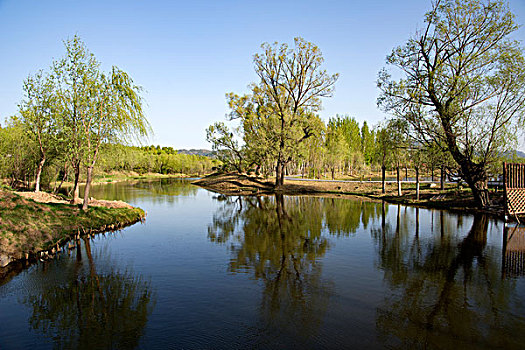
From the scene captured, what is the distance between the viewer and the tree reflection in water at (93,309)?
7.37 meters

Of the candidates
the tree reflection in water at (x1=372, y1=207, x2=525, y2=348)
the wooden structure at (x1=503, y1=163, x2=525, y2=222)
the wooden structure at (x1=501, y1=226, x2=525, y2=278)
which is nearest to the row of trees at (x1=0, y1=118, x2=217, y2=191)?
the tree reflection in water at (x1=372, y1=207, x2=525, y2=348)

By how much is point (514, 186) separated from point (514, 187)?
0.22ft

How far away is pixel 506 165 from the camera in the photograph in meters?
19.8

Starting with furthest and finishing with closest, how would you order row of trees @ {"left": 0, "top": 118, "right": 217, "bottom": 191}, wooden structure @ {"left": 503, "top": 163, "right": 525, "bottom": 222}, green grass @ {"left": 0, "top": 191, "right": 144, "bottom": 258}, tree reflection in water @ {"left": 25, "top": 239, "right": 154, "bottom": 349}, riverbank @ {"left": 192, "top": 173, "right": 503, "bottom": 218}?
riverbank @ {"left": 192, "top": 173, "right": 503, "bottom": 218}, row of trees @ {"left": 0, "top": 118, "right": 217, "bottom": 191}, wooden structure @ {"left": 503, "top": 163, "right": 525, "bottom": 222}, green grass @ {"left": 0, "top": 191, "right": 144, "bottom": 258}, tree reflection in water @ {"left": 25, "top": 239, "right": 154, "bottom": 349}

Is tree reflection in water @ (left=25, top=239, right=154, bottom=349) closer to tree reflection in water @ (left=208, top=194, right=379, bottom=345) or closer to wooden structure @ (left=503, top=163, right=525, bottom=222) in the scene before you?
tree reflection in water @ (left=208, top=194, right=379, bottom=345)

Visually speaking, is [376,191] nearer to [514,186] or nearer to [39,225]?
[514,186]

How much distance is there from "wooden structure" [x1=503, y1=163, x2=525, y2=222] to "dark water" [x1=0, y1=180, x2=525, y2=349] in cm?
302

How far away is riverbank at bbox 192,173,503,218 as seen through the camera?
89.8 feet

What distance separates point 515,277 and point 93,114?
2227 centimetres

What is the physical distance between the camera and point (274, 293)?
993 cm

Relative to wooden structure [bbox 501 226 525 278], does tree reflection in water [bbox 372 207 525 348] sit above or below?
below

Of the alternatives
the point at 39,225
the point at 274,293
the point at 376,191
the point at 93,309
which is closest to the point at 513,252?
the point at 274,293

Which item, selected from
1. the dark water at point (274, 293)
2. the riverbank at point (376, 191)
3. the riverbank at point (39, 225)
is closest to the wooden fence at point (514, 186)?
the dark water at point (274, 293)

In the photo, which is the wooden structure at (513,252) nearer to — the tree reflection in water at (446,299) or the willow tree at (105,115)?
the tree reflection in water at (446,299)
